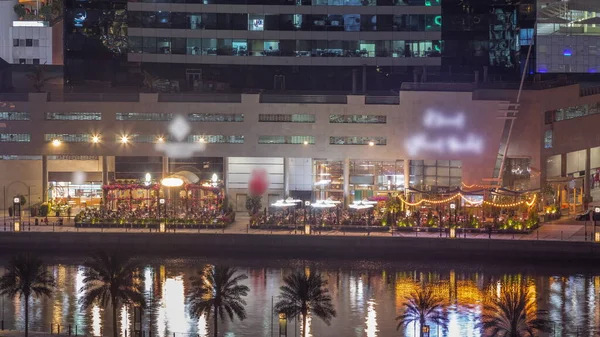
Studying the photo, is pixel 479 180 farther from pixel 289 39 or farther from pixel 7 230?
pixel 7 230

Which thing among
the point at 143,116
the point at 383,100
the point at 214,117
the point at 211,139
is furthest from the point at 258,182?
the point at 383,100

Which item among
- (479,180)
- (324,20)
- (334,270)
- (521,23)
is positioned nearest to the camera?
(334,270)

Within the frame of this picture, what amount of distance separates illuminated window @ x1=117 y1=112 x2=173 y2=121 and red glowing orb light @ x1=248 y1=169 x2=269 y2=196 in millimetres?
8336

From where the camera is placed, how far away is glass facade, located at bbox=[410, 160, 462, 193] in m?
114

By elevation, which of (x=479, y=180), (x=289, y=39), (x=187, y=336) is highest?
(x=289, y=39)

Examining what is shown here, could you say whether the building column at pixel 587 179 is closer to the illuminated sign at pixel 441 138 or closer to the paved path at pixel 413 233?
the paved path at pixel 413 233

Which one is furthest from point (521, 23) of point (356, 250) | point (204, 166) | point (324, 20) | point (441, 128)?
point (356, 250)

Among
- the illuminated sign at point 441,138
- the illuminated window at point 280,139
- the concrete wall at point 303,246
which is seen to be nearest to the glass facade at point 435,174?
the illuminated sign at point 441,138

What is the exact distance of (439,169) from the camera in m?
115

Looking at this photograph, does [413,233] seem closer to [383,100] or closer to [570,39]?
[383,100]

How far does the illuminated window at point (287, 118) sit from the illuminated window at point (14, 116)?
19.0 metres

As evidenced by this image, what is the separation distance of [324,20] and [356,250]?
118 ft

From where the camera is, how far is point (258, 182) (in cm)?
11794

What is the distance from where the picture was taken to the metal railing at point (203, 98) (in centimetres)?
11706
